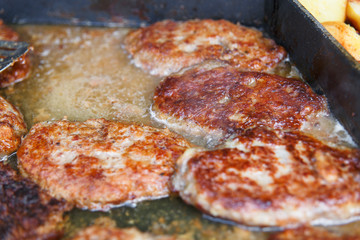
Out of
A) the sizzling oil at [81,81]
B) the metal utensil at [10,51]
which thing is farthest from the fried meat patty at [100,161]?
the metal utensil at [10,51]

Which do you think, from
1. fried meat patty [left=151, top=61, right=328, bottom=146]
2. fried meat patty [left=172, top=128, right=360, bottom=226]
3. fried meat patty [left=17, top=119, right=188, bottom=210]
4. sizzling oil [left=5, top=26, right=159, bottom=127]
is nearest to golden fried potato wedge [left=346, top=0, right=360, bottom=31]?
fried meat patty [left=151, top=61, right=328, bottom=146]

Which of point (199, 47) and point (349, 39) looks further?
point (199, 47)

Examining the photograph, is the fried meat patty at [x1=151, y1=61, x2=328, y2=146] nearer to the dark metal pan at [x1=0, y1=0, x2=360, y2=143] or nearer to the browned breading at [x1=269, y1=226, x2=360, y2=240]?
the dark metal pan at [x1=0, y1=0, x2=360, y2=143]

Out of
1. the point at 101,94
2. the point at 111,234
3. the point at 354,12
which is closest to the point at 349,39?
the point at 354,12

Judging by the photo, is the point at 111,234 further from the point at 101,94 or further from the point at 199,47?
the point at 199,47

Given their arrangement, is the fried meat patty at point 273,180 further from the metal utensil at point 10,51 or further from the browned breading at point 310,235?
the metal utensil at point 10,51

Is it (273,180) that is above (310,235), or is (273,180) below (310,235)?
above

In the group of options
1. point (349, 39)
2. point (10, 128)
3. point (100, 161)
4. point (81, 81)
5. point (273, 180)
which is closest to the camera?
point (273, 180)
